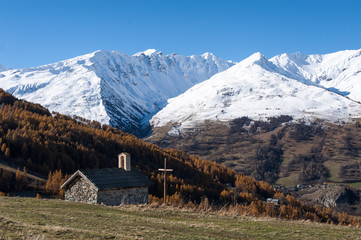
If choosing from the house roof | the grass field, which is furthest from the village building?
the grass field

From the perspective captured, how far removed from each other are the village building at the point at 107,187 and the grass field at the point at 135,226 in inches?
443

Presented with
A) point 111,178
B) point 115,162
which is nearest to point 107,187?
point 111,178

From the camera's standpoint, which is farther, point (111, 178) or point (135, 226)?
point (111, 178)

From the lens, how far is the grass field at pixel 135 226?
2162cm

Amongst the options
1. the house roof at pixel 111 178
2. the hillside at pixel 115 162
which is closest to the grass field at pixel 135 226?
the house roof at pixel 111 178

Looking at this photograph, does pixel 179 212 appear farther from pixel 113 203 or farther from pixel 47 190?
pixel 47 190

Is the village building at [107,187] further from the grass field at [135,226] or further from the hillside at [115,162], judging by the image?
the hillside at [115,162]

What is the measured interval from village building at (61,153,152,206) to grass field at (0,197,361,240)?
1126cm

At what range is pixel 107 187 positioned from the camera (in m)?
47.4

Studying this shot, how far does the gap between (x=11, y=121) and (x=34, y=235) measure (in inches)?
5610

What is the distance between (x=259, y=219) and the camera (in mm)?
34156

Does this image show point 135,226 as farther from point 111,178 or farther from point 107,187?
point 111,178

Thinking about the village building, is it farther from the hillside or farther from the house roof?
the hillside

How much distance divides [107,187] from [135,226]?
21.4 metres
